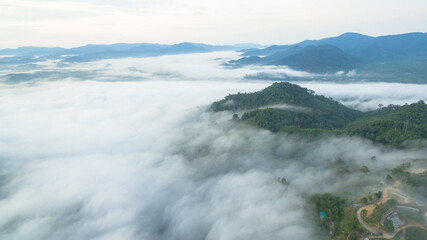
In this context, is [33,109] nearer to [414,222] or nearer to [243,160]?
[243,160]

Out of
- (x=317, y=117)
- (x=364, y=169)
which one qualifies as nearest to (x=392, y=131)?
(x=364, y=169)

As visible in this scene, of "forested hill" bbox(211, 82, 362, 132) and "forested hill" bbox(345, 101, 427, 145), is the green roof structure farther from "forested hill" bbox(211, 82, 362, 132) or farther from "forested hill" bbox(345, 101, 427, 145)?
"forested hill" bbox(211, 82, 362, 132)

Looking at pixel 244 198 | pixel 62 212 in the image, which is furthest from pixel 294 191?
pixel 62 212

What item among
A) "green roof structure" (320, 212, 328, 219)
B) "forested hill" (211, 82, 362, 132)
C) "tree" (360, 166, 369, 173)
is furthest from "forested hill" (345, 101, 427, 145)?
"green roof structure" (320, 212, 328, 219)

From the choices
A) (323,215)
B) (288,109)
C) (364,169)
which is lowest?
(323,215)

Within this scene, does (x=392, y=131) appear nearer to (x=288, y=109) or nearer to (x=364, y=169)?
(x=364, y=169)

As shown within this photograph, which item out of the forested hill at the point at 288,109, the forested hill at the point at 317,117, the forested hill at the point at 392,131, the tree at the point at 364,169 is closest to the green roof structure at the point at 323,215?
the tree at the point at 364,169

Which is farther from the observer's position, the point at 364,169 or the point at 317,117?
the point at 317,117

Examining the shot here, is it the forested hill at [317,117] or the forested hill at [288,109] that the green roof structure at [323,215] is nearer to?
the forested hill at [317,117]

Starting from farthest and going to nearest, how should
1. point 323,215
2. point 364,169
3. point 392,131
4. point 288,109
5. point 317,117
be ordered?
point 288,109
point 317,117
point 392,131
point 364,169
point 323,215

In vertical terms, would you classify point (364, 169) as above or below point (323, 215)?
above
